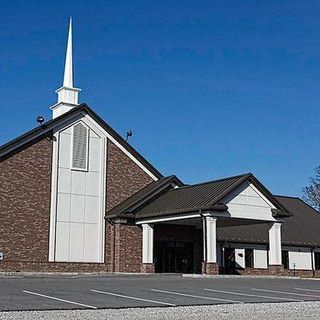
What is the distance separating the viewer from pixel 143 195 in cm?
3700

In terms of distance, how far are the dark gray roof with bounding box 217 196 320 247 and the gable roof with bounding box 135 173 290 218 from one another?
18.6 ft

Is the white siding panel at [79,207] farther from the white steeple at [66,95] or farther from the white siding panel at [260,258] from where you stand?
the white siding panel at [260,258]

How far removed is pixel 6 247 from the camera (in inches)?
1336

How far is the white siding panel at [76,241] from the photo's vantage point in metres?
36.1

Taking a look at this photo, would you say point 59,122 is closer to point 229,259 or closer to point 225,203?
point 225,203

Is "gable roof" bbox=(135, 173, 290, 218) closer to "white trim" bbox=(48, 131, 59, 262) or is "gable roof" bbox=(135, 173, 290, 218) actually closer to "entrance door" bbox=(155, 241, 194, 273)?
"entrance door" bbox=(155, 241, 194, 273)

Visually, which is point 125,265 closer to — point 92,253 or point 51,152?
point 92,253

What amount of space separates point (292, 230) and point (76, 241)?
16566 millimetres

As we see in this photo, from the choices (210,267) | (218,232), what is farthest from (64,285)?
(218,232)

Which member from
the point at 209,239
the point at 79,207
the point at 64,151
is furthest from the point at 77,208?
the point at 209,239

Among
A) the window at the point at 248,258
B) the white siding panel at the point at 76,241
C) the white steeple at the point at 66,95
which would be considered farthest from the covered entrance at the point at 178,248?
the white steeple at the point at 66,95

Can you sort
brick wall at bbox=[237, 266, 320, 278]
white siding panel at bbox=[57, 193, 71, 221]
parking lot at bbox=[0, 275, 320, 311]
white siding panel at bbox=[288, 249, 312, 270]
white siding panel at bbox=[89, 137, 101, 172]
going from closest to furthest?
1. parking lot at bbox=[0, 275, 320, 311]
2. brick wall at bbox=[237, 266, 320, 278]
3. white siding panel at bbox=[57, 193, 71, 221]
4. white siding panel at bbox=[89, 137, 101, 172]
5. white siding panel at bbox=[288, 249, 312, 270]

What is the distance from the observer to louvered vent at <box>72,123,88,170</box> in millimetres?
36844

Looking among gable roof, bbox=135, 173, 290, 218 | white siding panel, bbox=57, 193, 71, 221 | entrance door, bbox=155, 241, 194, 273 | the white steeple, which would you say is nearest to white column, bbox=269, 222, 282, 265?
gable roof, bbox=135, 173, 290, 218
